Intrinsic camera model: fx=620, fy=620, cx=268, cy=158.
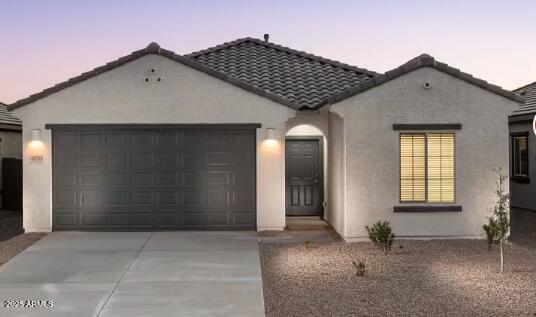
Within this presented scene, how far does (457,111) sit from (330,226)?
13.9ft

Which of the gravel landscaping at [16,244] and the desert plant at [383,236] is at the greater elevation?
the desert plant at [383,236]

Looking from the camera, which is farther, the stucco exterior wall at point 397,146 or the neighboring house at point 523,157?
the neighboring house at point 523,157

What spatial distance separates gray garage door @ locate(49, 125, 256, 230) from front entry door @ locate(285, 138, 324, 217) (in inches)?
107

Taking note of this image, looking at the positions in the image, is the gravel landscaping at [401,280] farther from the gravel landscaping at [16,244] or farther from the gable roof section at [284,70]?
the gravel landscaping at [16,244]

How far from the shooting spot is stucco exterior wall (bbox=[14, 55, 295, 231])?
1388 centimetres

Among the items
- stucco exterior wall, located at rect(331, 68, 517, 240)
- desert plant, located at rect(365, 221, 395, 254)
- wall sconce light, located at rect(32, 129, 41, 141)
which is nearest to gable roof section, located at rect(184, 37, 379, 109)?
stucco exterior wall, located at rect(331, 68, 517, 240)

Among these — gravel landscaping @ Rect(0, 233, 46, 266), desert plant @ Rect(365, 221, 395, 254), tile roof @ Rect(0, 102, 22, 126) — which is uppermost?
tile roof @ Rect(0, 102, 22, 126)

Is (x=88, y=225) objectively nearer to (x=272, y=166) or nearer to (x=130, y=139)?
(x=130, y=139)

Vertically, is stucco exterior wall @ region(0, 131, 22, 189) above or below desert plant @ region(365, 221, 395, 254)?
above

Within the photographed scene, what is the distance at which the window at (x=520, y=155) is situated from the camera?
1899 centimetres

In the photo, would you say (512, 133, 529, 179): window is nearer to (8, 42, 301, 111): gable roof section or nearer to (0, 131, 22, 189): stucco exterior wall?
(8, 42, 301, 111): gable roof section

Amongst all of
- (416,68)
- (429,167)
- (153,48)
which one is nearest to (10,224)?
(153,48)

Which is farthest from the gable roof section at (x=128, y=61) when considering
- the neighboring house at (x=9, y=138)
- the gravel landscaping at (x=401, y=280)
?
the neighboring house at (x=9, y=138)

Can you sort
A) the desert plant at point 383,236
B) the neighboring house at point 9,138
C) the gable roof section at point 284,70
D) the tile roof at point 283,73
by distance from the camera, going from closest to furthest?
the desert plant at point 383,236 < the tile roof at point 283,73 < the gable roof section at point 284,70 < the neighboring house at point 9,138
